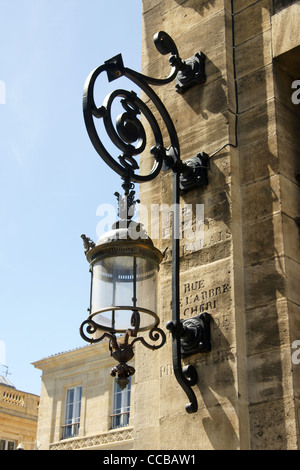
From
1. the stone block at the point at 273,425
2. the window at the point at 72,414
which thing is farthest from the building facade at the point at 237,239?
the window at the point at 72,414

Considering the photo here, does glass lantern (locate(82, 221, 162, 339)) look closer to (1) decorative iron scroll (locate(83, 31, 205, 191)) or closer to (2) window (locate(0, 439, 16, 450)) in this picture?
(1) decorative iron scroll (locate(83, 31, 205, 191))

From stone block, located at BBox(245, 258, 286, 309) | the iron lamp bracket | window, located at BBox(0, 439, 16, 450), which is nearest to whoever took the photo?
stone block, located at BBox(245, 258, 286, 309)

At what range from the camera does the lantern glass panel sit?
14.7 ft

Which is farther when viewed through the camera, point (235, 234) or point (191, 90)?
point (191, 90)

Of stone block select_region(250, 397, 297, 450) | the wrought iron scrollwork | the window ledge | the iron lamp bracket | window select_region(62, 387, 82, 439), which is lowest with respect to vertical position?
stone block select_region(250, 397, 297, 450)

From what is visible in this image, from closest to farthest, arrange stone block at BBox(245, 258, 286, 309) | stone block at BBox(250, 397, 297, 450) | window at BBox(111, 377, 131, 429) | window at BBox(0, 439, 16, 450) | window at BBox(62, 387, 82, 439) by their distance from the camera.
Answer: stone block at BBox(250, 397, 297, 450), stone block at BBox(245, 258, 286, 309), window at BBox(111, 377, 131, 429), window at BBox(62, 387, 82, 439), window at BBox(0, 439, 16, 450)

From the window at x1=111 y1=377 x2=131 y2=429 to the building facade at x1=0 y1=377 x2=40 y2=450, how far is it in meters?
3.74

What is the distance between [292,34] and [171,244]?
148 cm

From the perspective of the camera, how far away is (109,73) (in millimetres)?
4879

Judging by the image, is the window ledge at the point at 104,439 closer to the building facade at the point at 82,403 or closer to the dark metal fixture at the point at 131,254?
the building facade at the point at 82,403

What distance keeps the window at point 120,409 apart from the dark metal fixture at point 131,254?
76.2 ft

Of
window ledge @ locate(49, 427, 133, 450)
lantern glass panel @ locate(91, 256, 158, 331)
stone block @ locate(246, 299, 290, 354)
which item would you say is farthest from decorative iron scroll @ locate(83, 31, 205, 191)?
window ledge @ locate(49, 427, 133, 450)

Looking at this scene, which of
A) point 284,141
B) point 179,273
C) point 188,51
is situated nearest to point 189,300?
point 179,273
